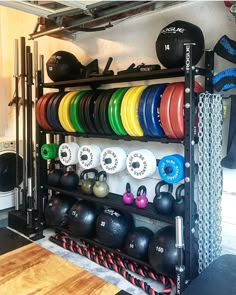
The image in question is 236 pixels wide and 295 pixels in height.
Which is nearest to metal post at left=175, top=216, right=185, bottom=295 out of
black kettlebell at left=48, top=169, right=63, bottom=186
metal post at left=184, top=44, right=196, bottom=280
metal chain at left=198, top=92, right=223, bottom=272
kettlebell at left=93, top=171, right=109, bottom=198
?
metal post at left=184, top=44, right=196, bottom=280

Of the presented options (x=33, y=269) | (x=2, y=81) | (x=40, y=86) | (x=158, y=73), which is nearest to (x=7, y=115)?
(x=2, y=81)

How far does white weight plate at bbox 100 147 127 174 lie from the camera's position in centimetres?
244

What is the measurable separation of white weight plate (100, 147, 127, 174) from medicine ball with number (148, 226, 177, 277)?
2.13 ft

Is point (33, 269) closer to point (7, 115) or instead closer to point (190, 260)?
point (190, 260)

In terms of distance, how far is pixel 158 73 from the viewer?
2086 millimetres

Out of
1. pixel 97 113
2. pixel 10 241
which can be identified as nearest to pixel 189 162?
pixel 97 113

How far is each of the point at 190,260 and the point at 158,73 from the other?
1.35m

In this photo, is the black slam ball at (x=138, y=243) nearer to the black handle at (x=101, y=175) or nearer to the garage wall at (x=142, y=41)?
the garage wall at (x=142, y=41)

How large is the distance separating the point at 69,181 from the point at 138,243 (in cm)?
95

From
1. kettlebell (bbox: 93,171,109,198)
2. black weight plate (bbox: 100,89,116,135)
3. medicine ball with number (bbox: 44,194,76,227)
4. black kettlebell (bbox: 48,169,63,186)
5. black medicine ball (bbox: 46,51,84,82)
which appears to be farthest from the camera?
black kettlebell (bbox: 48,169,63,186)

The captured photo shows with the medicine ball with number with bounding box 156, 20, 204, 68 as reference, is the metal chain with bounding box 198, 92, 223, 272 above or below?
below

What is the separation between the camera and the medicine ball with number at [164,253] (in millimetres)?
2045

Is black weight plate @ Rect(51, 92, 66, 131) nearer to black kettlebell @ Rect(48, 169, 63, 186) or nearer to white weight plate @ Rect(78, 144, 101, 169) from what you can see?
white weight plate @ Rect(78, 144, 101, 169)

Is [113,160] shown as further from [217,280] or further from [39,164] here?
[217,280]
